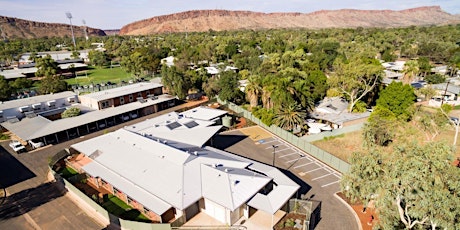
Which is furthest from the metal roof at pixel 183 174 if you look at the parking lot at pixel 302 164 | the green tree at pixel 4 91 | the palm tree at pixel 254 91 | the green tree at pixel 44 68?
the green tree at pixel 44 68

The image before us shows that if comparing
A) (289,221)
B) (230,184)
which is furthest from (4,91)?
(289,221)

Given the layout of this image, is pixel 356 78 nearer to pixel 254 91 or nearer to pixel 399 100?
pixel 399 100

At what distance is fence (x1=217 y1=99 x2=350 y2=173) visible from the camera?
34188 mm

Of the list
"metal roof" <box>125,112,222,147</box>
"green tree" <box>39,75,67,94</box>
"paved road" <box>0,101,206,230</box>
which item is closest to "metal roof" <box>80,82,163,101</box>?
"green tree" <box>39,75,67,94</box>

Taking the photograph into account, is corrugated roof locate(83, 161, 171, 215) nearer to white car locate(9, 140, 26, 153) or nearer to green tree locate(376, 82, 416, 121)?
white car locate(9, 140, 26, 153)

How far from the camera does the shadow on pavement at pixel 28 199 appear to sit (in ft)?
92.5

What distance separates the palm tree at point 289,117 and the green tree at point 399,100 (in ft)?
54.8

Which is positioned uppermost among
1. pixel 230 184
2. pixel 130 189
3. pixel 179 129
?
pixel 179 129

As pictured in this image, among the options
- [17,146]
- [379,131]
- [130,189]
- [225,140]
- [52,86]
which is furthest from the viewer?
[52,86]

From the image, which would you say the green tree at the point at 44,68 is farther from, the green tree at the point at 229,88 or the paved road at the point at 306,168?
the paved road at the point at 306,168

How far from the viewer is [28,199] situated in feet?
98.7

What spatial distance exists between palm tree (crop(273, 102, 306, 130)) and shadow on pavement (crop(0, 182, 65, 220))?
3341 cm

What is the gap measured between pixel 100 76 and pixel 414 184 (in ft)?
340

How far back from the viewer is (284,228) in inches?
971
